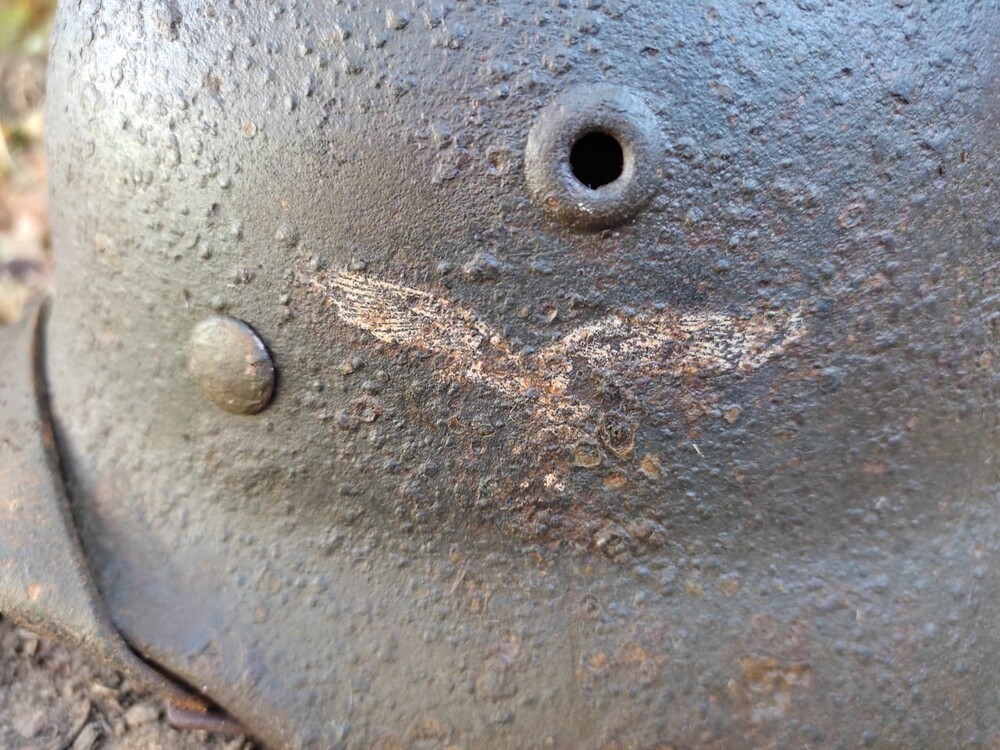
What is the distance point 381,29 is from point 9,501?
0.72m

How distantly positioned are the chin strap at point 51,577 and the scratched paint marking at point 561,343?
451 mm

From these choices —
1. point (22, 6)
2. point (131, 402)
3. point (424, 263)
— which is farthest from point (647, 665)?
point (22, 6)

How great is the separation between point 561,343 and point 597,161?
7.5 inches

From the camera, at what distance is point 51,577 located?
103 centimetres

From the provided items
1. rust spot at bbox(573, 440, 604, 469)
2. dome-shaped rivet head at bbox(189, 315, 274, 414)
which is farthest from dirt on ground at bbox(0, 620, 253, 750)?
rust spot at bbox(573, 440, 604, 469)

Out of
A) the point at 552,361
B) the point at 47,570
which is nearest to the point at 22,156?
the point at 47,570

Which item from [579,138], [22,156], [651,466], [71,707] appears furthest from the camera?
[22,156]

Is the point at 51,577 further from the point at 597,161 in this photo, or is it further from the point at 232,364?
the point at 597,161

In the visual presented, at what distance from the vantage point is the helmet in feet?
2.86

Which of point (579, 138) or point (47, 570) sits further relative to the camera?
point (47, 570)

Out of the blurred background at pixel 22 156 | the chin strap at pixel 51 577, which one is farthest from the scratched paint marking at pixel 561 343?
the blurred background at pixel 22 156

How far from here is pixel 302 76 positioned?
896 mm

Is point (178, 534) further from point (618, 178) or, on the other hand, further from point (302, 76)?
point (618, 178)

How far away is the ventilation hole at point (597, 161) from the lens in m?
0.89
